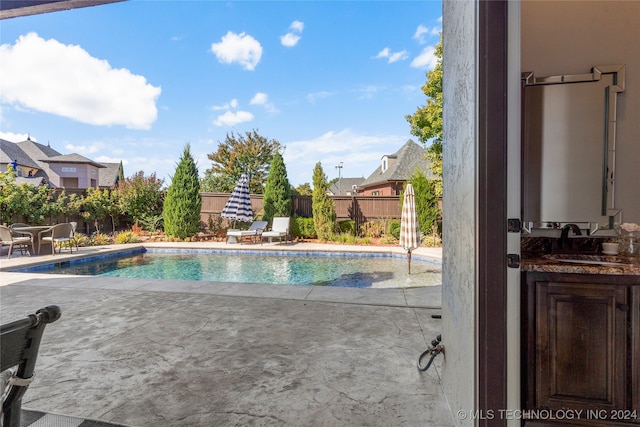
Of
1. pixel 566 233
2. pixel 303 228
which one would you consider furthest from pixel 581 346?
pixel 303 228

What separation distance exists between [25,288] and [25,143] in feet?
94.0

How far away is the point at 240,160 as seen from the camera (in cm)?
2136

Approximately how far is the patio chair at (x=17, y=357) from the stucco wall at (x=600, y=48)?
2951 millimetres

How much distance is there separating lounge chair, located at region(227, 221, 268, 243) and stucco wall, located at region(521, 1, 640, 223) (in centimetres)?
943

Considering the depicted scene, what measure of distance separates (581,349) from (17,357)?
2.24 m

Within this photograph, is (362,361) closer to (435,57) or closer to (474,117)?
(474,117)

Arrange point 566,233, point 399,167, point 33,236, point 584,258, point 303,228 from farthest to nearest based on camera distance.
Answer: point 399,167, point 303,228, point 33,236, point 566,233, point 584,258

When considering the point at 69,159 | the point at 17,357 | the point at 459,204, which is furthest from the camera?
the point at 69,159

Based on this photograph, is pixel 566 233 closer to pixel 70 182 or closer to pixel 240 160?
pixel 240 160

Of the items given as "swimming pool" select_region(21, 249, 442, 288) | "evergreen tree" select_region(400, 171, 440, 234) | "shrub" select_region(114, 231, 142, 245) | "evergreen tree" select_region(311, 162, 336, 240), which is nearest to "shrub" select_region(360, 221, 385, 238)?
"evergreen tree" select_region(311, 162, 336, 240)

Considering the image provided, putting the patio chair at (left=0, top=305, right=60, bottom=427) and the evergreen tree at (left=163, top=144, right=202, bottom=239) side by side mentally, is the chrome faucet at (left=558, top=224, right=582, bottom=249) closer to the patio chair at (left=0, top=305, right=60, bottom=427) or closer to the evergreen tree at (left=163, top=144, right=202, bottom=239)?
the patio chair at (left=0, top=305, right=60, bottom=427)

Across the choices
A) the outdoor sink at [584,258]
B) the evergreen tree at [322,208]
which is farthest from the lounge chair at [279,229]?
the outdoor sink at [584,258]

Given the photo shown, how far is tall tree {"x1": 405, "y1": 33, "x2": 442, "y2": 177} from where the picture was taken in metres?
10.2

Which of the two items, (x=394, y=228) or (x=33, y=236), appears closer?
(x=33, y=236)
